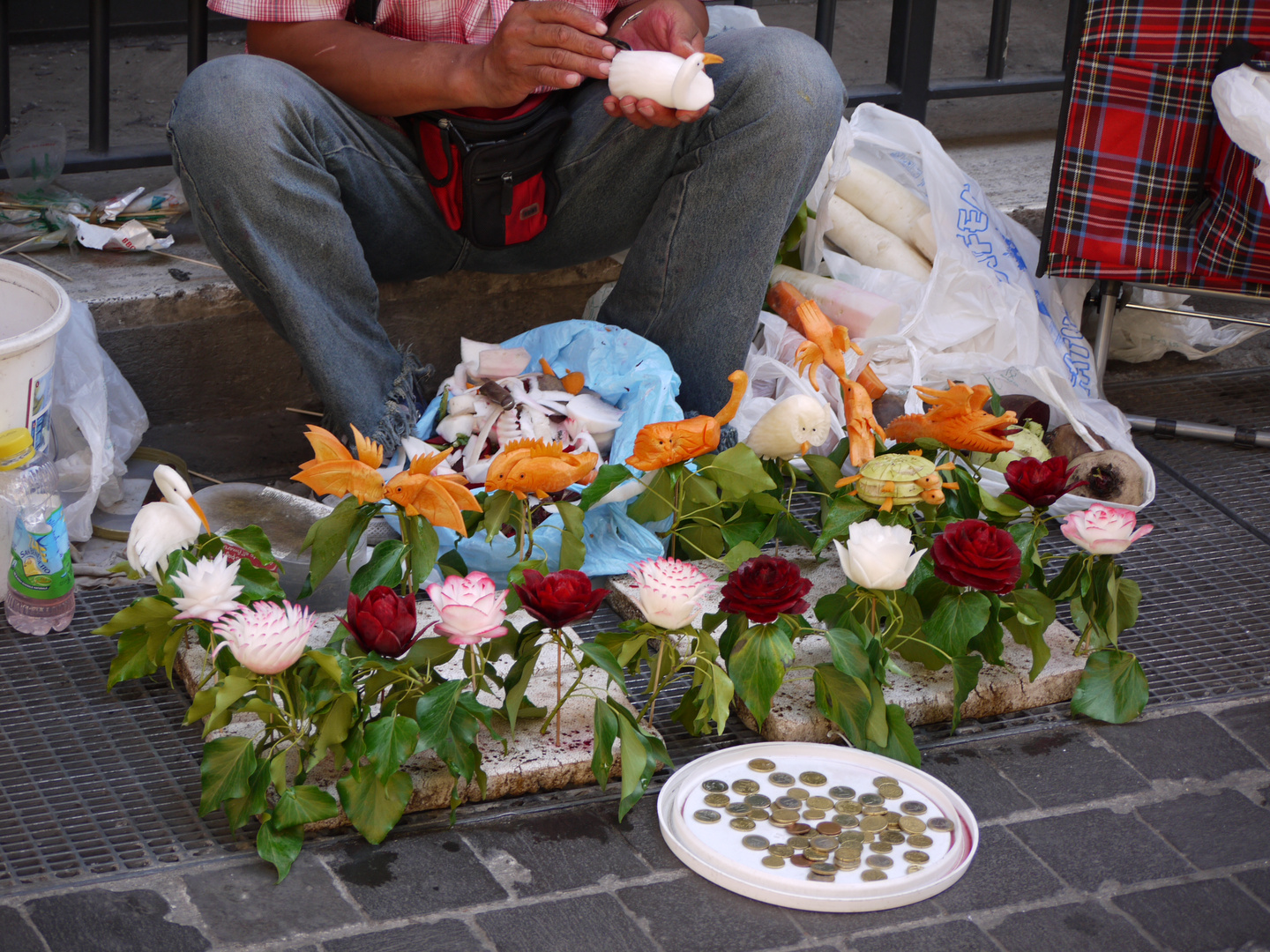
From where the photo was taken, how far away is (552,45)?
2.13m

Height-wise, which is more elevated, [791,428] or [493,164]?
Result: [493,164]

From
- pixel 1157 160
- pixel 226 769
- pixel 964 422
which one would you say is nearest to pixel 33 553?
pixel 226 769

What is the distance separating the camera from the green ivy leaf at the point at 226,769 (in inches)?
60.8

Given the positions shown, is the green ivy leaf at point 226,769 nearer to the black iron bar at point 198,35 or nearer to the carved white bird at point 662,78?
the carved white bird at point 662,78

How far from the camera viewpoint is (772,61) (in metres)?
2.31

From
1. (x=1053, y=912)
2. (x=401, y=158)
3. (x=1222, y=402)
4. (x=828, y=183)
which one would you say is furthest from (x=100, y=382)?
(x=1222, y=402)

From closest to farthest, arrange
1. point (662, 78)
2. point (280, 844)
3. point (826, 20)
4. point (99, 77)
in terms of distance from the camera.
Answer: point (280, 844) < point (662, 78) < point (99, 77) < point (826, 20)

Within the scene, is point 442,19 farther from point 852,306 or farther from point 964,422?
point 964,422

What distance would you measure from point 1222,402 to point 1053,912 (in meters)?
1.82

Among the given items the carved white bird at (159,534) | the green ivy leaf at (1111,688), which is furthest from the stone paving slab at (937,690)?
the carved white bird at (159,534)

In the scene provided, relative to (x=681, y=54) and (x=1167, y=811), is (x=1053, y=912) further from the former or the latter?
(x=681, y=54)

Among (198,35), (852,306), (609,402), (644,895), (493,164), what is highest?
(198,35)

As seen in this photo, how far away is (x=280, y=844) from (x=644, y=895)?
0.43 m

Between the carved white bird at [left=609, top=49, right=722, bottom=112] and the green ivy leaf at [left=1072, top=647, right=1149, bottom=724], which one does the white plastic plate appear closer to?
the green ivy leaf at [left=1072, top=647, right=1149, bottom=724]
